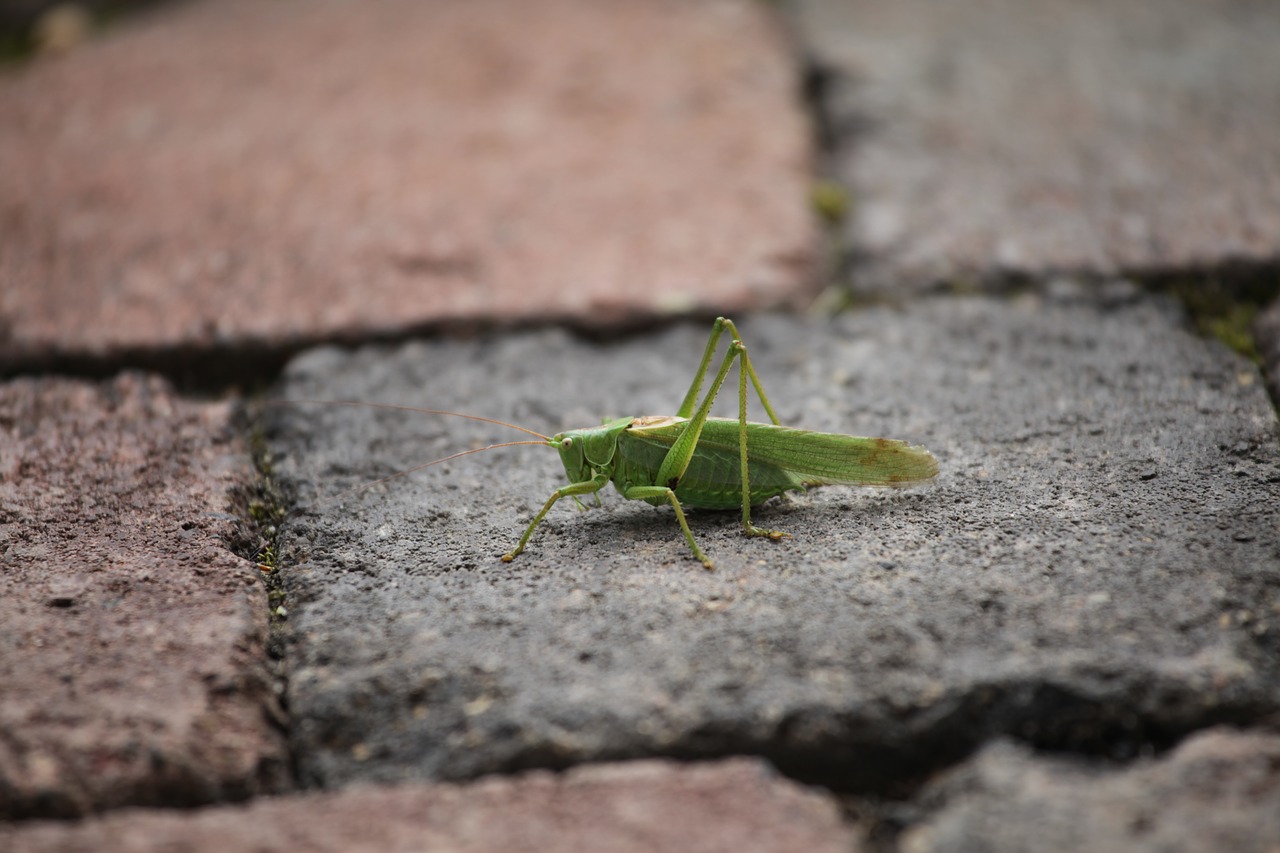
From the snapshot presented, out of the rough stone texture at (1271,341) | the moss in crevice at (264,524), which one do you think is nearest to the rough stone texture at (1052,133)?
the rough stone texture at (1271,341)

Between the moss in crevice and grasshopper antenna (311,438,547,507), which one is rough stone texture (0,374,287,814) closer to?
the moss in crevice

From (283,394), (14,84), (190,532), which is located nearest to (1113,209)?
(283,394)

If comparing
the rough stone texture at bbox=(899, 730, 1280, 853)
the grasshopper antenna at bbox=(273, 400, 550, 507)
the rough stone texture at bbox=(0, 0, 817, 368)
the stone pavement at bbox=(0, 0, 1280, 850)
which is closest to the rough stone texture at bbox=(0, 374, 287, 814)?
the stone pavement at bbox=(0, 0, 1280, 850)

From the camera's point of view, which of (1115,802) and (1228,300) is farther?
(1228,300)

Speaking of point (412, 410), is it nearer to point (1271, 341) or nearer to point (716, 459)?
point (716, 459)

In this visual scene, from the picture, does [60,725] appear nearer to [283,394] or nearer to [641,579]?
[641,579]

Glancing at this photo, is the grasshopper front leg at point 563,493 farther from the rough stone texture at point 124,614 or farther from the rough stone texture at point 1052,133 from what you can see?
the rough stone texture at point 1052,133

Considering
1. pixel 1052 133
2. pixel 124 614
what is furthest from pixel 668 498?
pixel 1052 133
